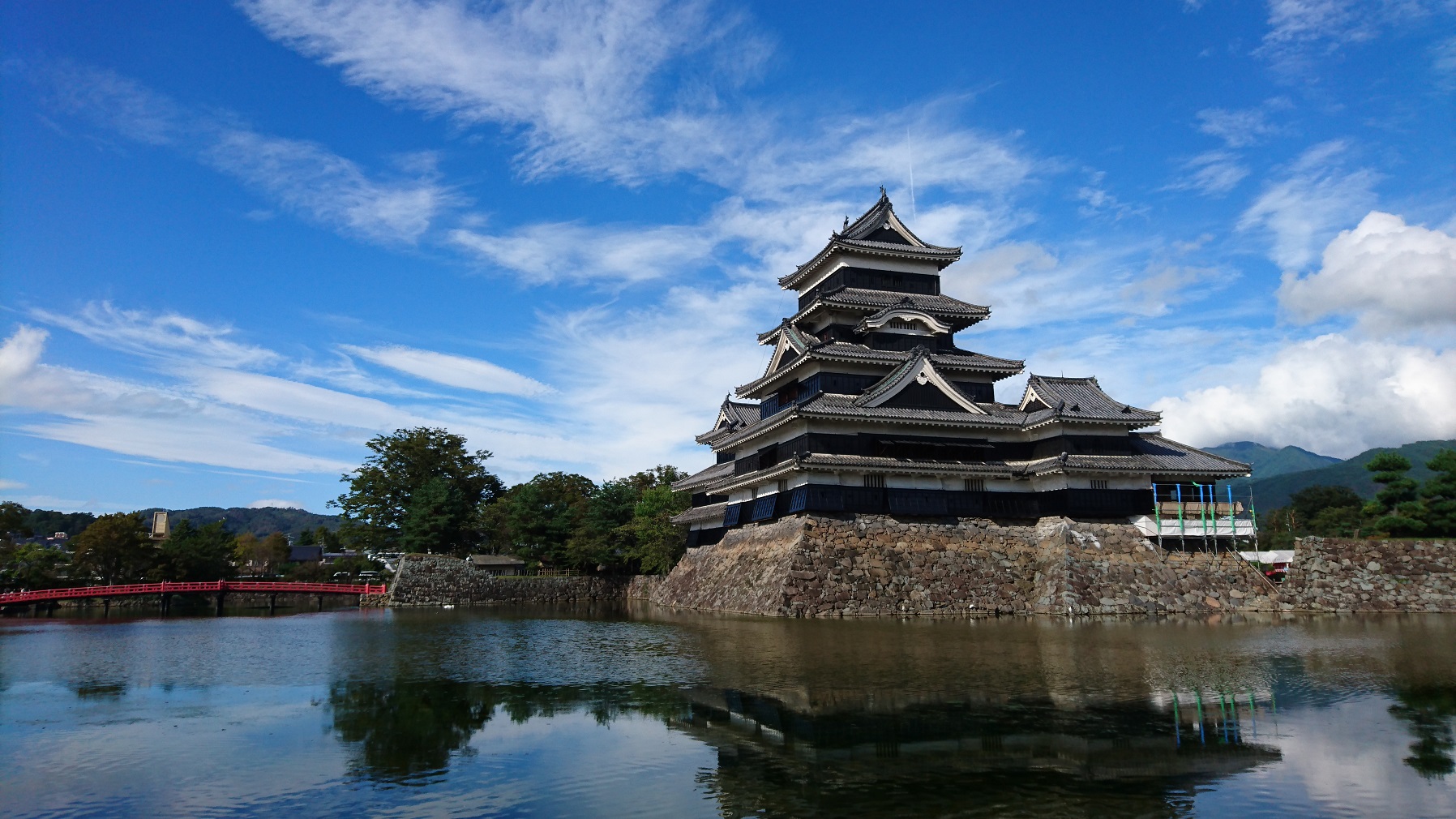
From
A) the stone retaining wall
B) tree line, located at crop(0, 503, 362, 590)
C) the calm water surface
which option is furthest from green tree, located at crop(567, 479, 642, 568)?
the calm water surface

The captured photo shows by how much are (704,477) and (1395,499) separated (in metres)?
29.1

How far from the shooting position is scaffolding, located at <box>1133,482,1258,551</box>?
31719 mm

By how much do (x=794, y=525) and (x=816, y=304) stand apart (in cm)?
1009

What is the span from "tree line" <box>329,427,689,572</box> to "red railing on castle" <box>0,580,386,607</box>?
5276 mm

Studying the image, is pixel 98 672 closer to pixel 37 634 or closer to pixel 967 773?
pixel 37 634

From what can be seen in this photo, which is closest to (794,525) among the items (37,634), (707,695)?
(707,695)

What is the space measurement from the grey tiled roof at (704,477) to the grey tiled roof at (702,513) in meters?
1.14

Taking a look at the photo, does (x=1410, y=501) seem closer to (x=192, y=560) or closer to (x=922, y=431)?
(x=922, y=431)

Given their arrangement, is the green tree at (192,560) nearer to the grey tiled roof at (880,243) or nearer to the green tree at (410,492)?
the green tree at (410,492)

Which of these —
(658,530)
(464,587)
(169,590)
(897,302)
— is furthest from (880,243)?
(169,590)

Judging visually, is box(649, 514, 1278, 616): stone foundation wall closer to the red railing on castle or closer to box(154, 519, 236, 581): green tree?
the red railing on castle

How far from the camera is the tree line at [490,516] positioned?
50.2 metres

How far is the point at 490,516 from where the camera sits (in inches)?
2167

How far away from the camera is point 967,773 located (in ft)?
29.9
